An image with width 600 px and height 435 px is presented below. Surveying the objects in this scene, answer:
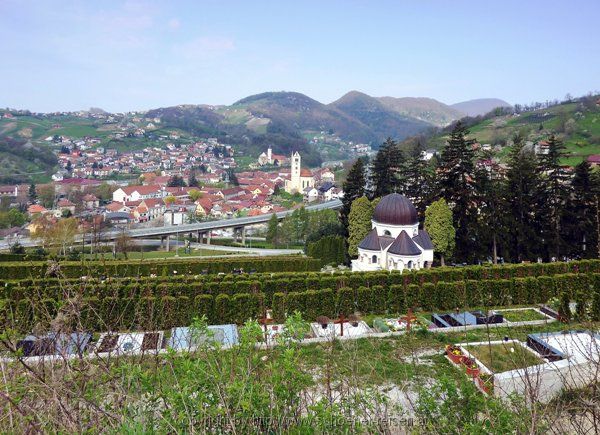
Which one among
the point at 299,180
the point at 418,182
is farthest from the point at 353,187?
the point at 299,180

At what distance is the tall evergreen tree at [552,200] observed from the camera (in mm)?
28172

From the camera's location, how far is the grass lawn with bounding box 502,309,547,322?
721 inches

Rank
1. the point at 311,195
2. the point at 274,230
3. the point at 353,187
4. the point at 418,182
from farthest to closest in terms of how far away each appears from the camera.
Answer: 1. the point at 311,195
2. the point at 274,230
3. the point at 353,187
4. the point at 418,182

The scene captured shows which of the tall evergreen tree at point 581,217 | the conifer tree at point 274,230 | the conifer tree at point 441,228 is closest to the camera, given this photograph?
the tall evergreen tree at point 581,217

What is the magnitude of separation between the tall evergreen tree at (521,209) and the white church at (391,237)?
20.5 feet

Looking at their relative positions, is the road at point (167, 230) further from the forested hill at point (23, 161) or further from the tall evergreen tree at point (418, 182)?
the forested hill at point (23, 161)

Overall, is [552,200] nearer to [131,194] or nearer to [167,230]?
[167,230]

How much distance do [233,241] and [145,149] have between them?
102m

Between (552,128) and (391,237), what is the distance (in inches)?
2943

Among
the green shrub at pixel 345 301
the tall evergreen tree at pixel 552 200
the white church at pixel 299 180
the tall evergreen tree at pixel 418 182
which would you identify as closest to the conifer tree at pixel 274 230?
the tall evergreen tree at pixel 418 182

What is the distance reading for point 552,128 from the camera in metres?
85.4

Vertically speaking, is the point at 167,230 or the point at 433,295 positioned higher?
the point at 433,295

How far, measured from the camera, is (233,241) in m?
53.1

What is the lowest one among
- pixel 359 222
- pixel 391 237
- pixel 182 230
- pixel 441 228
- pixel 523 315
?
pixel 182 230
